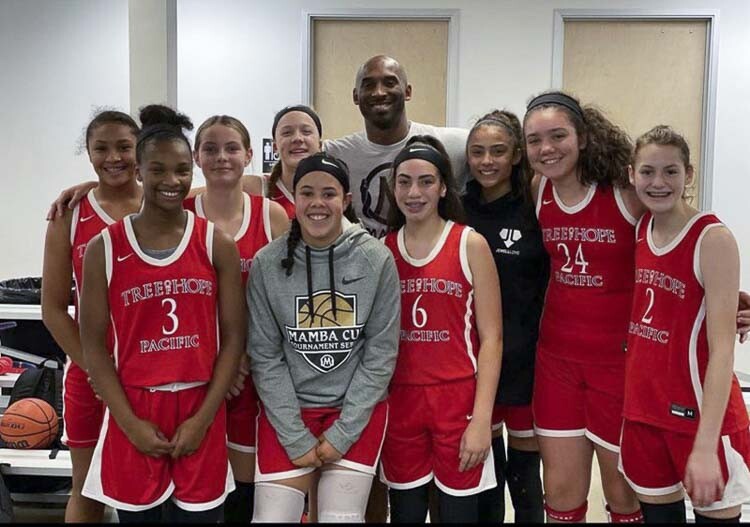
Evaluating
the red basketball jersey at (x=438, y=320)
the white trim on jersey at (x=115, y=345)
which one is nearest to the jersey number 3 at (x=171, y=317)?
the white trim on jersey at (x=115, y=345)

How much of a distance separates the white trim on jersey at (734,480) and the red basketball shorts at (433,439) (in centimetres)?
58

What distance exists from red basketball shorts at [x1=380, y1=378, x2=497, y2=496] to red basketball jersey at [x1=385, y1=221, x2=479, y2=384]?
0.04 meters

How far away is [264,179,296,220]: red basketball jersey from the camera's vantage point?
88.5 inches

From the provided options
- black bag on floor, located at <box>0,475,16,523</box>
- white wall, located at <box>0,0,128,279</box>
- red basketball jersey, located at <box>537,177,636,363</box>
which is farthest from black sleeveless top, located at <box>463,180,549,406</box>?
white wall, located at <box>0,0,128,279</box>

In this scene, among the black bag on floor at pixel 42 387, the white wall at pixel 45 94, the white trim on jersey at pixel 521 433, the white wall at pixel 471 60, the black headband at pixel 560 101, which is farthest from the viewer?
the white wall at pixel 45 94

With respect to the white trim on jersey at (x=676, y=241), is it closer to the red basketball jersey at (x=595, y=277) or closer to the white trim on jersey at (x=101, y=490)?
the red basketball jersey at (x=595, y=277)

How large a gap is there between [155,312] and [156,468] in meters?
0.40

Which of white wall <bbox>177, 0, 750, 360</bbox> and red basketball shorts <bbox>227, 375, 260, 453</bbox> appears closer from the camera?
red basketball shorts <bbox>227, 375, 260, 453</bbox>

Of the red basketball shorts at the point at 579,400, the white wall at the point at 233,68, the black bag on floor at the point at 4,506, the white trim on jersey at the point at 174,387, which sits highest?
the white wall at the point at 233,68

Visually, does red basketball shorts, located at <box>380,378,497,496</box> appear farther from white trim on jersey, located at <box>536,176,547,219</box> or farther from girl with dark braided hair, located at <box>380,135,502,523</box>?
white trim on jersey, located at <box>536,176,547,219</box>

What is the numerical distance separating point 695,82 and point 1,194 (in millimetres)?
5021

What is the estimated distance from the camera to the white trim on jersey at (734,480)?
1617mm

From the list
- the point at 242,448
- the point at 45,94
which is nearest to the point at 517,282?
the point at 242,448

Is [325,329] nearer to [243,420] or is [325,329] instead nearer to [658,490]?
[243,420]
